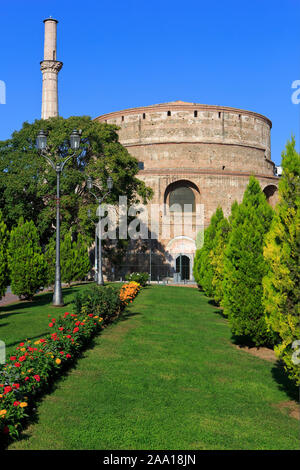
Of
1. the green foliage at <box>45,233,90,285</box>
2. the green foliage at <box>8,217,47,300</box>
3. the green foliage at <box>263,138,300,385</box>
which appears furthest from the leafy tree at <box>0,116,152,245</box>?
the green foliage at <box>263,138,300,385</box>

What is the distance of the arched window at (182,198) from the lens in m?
42.0

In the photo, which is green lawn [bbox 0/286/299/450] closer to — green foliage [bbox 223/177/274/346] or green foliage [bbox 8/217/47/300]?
green foliage [bbox 223/177/274/346]

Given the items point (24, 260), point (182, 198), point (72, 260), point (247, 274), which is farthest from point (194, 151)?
point (247, 274)

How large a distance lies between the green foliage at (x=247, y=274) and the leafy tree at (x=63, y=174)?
17499 mm

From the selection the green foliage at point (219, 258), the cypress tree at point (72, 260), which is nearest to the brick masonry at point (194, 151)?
the cypress tree at point (72, 260)

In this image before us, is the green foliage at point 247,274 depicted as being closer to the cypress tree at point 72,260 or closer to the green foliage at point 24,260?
the green foliage at point 24,260

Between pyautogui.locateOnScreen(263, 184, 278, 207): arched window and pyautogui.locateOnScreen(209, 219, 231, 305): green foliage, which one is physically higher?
pyautogui.locateOnScreen(263, 184, 278, 207): arched window

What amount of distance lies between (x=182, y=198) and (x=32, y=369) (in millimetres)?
36963

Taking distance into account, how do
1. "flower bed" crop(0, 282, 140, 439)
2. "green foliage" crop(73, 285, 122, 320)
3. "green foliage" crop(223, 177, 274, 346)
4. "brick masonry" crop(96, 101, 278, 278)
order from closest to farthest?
"flower bed" crop(0, 282, 140, 439) → "green foliage" crop(223, 177, 274, 346) → "green foliage" crop(73, 285, 122, 320) → "brick masonry" crop(96, 101, 278, 278)

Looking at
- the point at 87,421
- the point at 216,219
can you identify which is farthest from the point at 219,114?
the point at 87,421

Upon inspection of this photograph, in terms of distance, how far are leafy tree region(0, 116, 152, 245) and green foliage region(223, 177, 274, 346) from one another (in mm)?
17499

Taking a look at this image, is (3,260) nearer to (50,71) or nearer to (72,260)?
(72,260)

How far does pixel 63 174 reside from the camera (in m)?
27.7

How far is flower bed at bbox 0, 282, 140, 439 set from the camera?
502 cm
